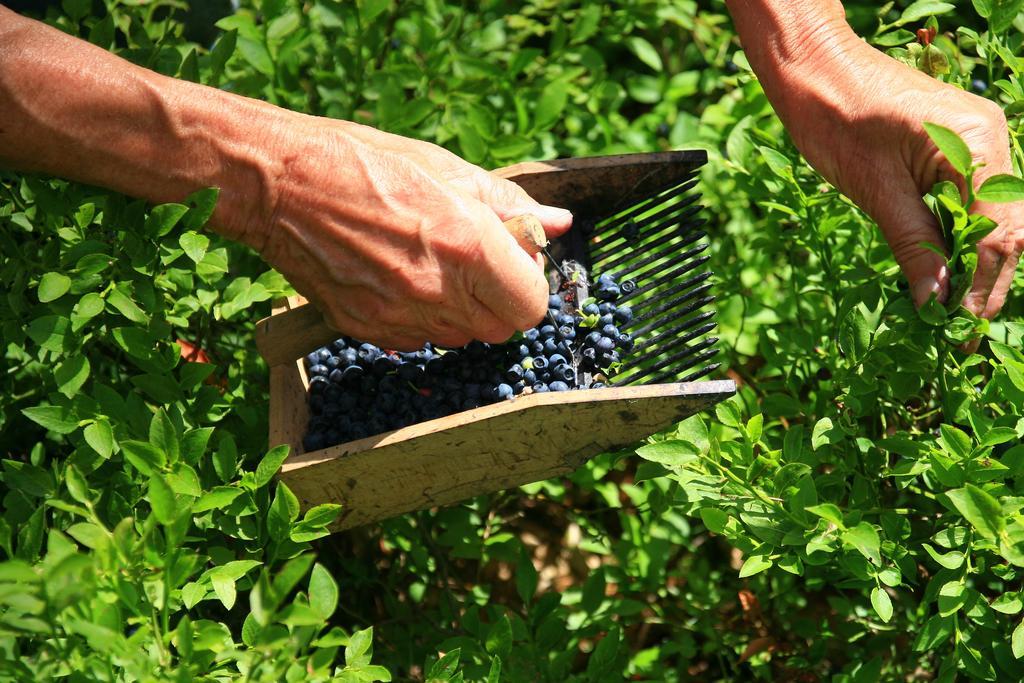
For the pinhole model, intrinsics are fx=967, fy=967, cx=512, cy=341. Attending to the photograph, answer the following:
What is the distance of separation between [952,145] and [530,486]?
3.69 ft

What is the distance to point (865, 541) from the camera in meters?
1.31

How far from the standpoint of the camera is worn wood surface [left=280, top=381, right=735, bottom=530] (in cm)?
144

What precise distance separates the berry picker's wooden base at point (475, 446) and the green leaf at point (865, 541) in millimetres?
253

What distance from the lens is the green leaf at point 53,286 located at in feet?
4.58

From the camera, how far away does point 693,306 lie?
5.94 ft

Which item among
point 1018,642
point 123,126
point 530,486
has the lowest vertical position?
point 530,486

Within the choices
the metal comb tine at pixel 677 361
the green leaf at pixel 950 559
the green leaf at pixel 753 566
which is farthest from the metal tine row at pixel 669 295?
the green leaf at pixel 950 559

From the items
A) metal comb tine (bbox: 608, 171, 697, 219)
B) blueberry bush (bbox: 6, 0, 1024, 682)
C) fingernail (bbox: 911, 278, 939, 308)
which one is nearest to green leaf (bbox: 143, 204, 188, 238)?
blueberry bush (bbox: 6, 0, 1024, 682)

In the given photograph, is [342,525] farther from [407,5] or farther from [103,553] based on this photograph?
[407,5]

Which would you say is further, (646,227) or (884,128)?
(646,227)

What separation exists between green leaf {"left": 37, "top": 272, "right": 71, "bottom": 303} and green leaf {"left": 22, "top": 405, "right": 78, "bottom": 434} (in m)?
0.16

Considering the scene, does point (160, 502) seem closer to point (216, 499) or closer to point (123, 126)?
point (216, 499)

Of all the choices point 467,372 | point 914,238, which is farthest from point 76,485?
point 914,238

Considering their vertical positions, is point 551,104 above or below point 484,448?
above
